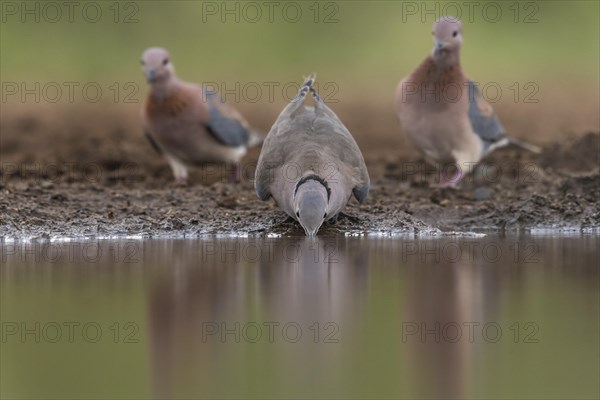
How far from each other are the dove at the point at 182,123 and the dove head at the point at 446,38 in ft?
7.67

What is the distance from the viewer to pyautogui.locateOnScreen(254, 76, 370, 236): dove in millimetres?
8898

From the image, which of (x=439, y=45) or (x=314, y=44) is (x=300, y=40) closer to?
(x=314, y=44)

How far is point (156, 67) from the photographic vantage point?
12578mm

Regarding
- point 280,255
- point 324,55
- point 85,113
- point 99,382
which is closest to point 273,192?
point 280,255

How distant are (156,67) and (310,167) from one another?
3.75m

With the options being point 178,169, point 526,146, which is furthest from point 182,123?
point 526,146

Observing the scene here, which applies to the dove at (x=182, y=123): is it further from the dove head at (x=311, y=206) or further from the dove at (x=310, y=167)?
the dove head at (x=311, y=206)

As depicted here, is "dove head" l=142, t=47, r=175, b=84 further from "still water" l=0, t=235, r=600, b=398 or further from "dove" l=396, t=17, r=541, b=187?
"still water" l=0, t=235, r=600, b=398

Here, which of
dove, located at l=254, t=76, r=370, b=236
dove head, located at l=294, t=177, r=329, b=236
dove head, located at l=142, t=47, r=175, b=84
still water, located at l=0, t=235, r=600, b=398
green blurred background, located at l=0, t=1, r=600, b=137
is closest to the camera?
still water, located at l=0, t=235, r=600, b=398

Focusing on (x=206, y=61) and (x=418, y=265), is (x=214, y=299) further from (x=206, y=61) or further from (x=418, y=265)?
(x=206, y=61)

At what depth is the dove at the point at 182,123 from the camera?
12.6m

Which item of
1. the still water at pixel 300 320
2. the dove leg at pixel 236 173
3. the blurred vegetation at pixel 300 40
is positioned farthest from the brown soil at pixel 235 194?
the blurred vegetation at pixel 300 40

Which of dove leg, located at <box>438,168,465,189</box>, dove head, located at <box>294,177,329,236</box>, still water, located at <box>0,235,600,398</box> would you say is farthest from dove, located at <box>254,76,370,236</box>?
dove leg, located at <box>438,168,465,189</box>

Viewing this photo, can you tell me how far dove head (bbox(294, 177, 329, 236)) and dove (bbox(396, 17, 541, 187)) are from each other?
3.08 m
